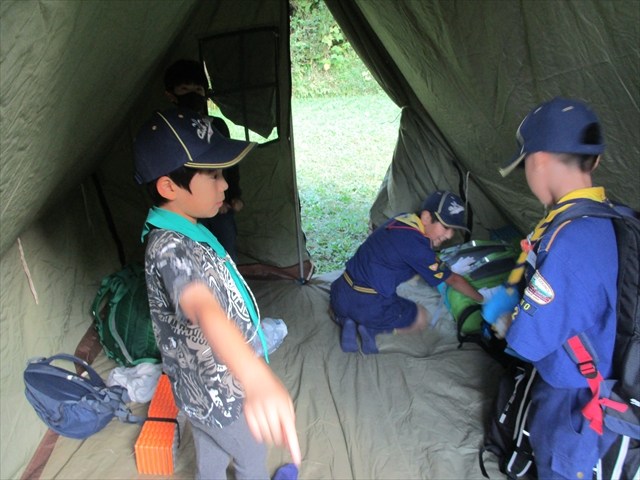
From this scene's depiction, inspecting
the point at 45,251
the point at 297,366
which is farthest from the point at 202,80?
the point at 297,366

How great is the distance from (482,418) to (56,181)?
223cm

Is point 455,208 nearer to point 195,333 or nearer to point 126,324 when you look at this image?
point 195,333

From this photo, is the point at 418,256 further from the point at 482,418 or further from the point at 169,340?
the point at 169,340

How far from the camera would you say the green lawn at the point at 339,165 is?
14.1 feet

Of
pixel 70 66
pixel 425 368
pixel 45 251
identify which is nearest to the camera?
pixel 70 66

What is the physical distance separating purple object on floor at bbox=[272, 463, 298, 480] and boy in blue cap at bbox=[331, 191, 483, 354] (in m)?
0.92

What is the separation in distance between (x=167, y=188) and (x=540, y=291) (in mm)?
1190

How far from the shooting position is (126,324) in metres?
2.48

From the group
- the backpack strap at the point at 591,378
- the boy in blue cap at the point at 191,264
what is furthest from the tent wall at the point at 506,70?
the boy in blue cap at the point at 191,264

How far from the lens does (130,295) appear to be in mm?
2578

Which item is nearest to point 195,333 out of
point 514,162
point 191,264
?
point 191,264

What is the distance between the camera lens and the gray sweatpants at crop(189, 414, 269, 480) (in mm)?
1312

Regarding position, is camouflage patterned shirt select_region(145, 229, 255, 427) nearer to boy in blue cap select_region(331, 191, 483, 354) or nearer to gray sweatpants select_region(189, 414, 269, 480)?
gray sweatpants select_region(189, 414, 269, 480)

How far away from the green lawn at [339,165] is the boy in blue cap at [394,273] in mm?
1071
